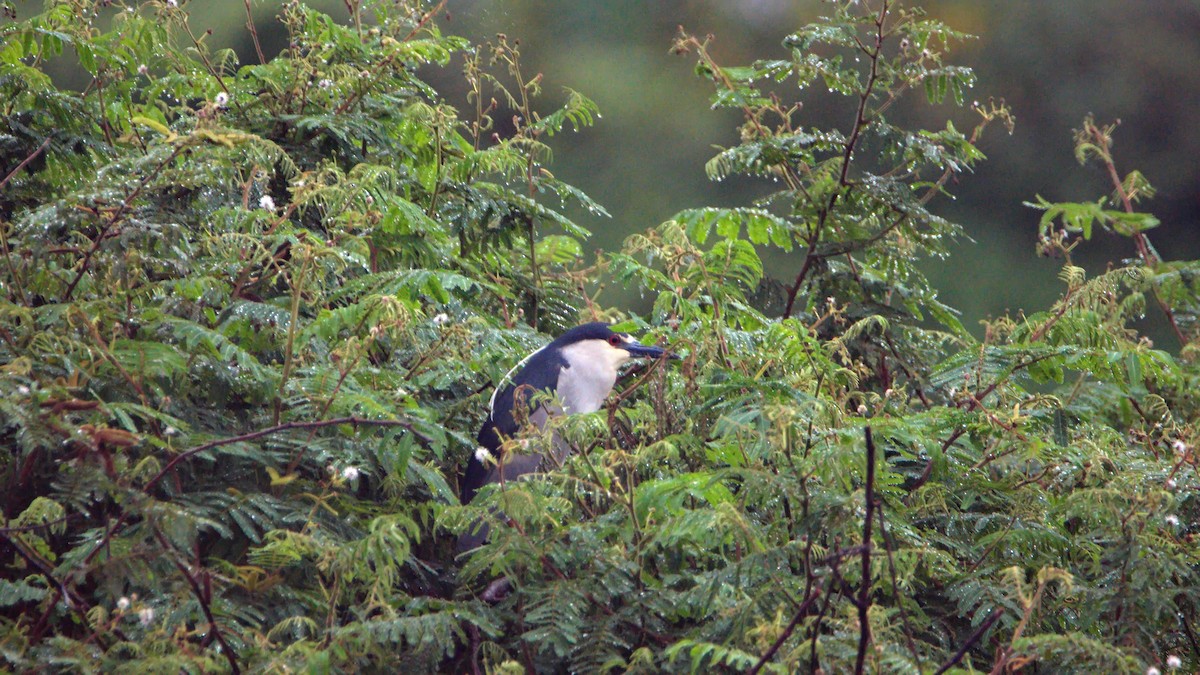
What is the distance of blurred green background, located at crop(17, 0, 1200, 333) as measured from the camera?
7066 millimetres

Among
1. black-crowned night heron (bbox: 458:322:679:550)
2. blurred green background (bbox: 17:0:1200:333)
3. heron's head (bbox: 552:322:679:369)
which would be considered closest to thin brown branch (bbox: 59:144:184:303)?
black-crowned night heron (bbox: 458:322:679:550)

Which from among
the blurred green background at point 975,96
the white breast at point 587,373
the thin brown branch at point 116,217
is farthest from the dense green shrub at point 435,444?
the blurred green background at point 975,96

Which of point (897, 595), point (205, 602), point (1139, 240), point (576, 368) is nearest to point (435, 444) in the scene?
point (205, 602)

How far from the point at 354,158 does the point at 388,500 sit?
3.41 ft

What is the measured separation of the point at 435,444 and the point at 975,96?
24.0 ft

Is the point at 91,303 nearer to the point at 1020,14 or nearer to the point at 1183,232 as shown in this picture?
the point at 1183,232

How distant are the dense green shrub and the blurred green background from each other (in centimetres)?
398

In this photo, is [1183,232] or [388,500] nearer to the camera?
[388,500]

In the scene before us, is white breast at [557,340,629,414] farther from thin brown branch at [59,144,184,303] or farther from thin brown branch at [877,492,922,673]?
thin brown branch at [877,492,922,673]

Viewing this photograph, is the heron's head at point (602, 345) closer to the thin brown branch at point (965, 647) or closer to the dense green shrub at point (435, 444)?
the dense green shrub at point (435, 444)

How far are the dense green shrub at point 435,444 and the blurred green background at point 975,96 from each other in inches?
157

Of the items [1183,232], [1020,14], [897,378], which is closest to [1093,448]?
[897,378]

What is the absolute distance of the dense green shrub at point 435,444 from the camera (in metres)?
1.56

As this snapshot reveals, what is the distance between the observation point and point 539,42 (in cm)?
823
